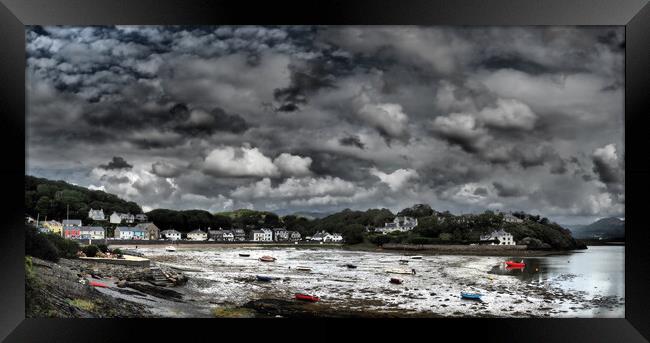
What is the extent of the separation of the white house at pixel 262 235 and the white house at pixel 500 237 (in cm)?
249

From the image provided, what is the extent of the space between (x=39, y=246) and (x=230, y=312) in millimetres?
2272

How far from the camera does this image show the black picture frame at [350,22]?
4527 mm

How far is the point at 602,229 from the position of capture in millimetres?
5039

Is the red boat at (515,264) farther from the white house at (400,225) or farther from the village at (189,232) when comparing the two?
the white house at (400,225)

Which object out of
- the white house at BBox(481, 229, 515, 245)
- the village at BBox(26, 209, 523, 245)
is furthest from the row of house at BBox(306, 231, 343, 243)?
the white house at BBox(481, 229, 515, 245)

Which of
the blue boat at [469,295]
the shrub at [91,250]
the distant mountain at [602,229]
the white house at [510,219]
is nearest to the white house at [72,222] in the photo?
the shrub at [91,250]

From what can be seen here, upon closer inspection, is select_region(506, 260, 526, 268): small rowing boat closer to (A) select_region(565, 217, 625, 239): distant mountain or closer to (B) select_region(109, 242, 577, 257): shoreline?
(B) select_region(109, 242, 577, 257): shoreline

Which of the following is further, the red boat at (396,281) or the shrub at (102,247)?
the shrub at (102,247)

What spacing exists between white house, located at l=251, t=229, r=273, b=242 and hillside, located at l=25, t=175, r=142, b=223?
4.45ft

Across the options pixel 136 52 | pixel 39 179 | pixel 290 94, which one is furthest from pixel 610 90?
pixel 39 179

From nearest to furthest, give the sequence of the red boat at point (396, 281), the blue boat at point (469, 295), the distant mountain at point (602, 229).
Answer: the distant mountain at point (602, 229)
the blue boat at point (469, 295)
the red boat at point (396, 281)

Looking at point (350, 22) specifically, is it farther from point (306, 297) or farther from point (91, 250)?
point (91, 250)

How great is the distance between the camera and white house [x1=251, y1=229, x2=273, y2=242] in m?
5.50

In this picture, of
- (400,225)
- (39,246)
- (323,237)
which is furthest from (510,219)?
(39,246)
